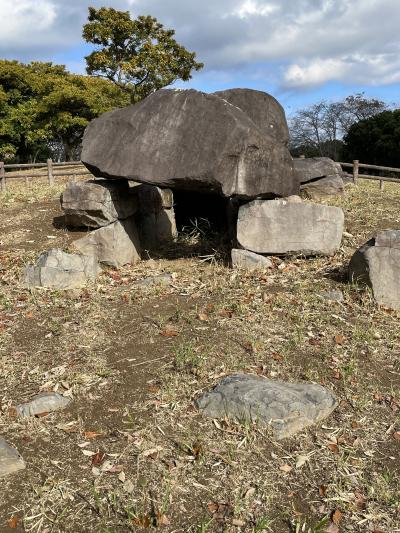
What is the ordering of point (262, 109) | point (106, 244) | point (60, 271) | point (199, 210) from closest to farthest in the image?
point (60, 271) → point (106, 244) → point (262, 109) → point (199, 210)

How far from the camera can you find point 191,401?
14.5 feet

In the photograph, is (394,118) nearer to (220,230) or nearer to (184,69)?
(184,69)

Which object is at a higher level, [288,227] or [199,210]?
[199,210]

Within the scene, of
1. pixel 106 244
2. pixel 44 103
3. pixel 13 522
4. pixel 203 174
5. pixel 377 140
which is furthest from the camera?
pixel 377 140

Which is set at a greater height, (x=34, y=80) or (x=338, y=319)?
(x=34, y=80)

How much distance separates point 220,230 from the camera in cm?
921

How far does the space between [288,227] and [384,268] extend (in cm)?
167

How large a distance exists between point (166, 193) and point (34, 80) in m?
18.3

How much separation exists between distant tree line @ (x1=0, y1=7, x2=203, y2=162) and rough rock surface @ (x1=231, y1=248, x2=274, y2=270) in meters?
17.7

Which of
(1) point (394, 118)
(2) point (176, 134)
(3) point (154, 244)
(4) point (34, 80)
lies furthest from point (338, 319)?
(1) point (394, 118)

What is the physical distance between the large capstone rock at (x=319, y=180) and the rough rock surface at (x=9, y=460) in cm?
827

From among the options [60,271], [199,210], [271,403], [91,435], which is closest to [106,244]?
[60,271]

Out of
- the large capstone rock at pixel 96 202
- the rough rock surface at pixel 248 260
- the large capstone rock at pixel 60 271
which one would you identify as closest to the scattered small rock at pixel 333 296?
the rough rock surface at pixel 248 260

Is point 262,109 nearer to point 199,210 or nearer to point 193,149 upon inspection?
point 199,210
